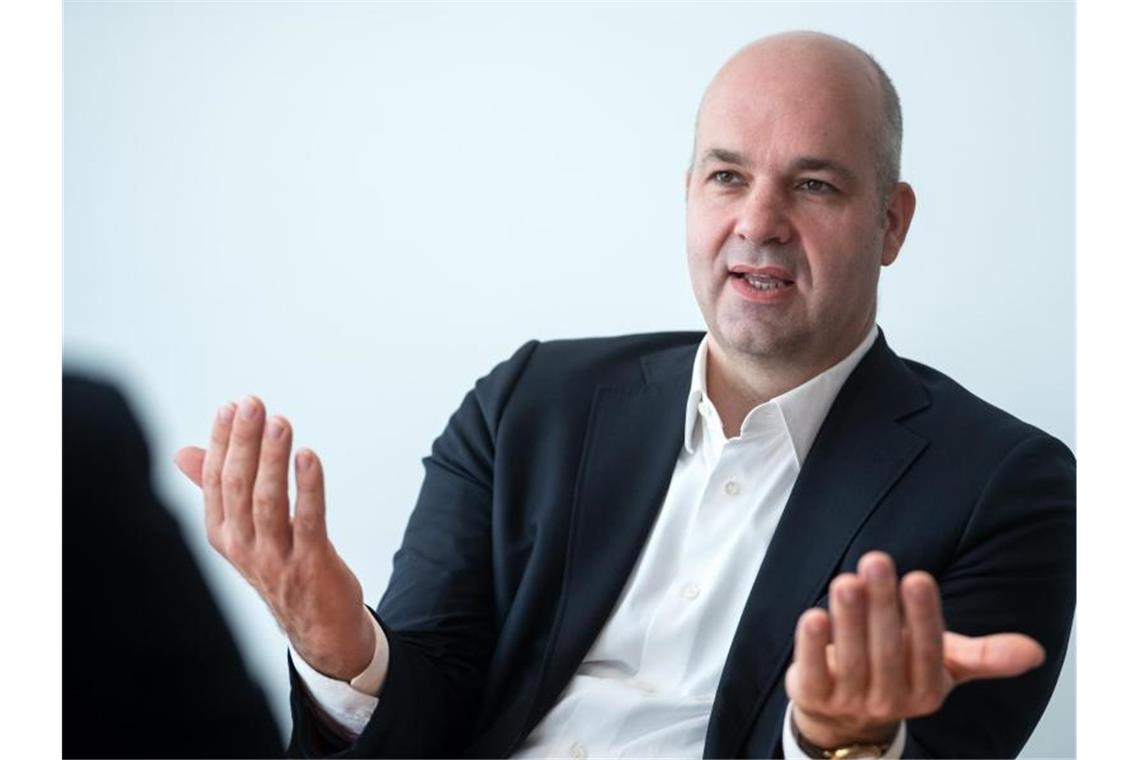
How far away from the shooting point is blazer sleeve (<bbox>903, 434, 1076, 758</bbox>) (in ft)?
5.41

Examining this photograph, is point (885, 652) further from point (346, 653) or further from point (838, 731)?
point (346, 653)

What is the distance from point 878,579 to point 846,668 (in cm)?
10

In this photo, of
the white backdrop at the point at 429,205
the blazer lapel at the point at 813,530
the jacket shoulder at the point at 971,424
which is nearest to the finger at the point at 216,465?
the blazer lapel at the point at 813,530

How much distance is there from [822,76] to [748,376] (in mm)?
404

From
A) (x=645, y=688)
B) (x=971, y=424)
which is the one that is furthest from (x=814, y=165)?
(x=645, y=688)

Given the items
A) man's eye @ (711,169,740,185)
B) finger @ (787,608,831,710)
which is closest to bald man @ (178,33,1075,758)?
man's eye @ (711,169,740,185)

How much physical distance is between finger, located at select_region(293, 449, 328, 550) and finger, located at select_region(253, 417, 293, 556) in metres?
0.01

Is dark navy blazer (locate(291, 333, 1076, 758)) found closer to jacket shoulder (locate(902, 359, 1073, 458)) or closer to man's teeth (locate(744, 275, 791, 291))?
jacket shoulder (locate(902, 359, 1073, 458))

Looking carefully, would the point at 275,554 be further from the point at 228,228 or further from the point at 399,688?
the point at 228,228

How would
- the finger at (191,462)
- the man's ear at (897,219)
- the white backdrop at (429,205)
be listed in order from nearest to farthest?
the finger at (191,462), the man's ear at (897,219), the white backdrop at (429,205)

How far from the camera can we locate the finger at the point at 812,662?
1271 mm

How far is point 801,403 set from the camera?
1.85 m

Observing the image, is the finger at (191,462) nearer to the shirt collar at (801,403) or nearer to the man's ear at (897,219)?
the shirt collar at (801,403)
